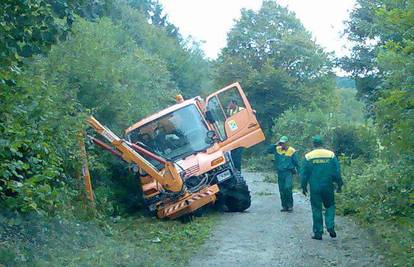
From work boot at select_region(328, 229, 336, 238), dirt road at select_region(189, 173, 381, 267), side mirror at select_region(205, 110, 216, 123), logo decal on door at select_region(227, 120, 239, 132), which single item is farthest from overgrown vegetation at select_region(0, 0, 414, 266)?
logo decal on door at select_region(227, 120, 239, 132)

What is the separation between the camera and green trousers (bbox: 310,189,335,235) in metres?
11.4

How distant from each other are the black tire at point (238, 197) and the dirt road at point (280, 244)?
20cm

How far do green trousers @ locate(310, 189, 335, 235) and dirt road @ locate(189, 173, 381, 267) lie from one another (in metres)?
0.24

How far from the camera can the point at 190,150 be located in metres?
15.2

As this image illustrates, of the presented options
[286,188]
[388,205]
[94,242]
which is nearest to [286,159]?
[286,188]

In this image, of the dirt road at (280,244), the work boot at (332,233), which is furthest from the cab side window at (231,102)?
the work boot at (332,233)

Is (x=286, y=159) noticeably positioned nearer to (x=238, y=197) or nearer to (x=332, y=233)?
(x=238, y=197)

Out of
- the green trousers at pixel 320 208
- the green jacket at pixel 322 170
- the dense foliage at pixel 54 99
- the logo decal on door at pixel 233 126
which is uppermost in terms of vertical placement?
the dense foliage at pixel 54 99

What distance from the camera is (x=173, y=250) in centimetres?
1062

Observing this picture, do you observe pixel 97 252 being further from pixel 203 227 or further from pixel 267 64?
pixel 267 64

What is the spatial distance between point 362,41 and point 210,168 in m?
16.4

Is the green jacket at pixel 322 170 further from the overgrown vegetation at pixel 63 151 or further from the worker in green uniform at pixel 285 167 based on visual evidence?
the worker in green uniform at pixel 285 167

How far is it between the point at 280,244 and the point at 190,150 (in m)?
4.61

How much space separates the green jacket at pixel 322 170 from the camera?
11492 millimetres
